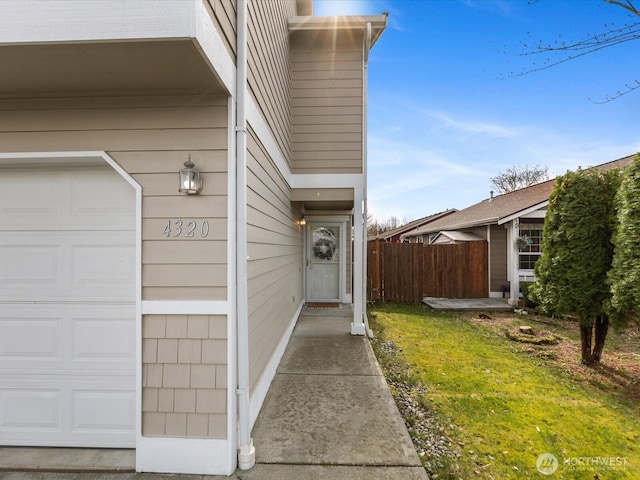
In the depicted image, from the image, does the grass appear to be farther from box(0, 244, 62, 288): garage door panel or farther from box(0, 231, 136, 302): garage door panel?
box(0, 244, 62, 288): garage door panel

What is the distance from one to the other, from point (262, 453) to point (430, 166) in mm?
19739

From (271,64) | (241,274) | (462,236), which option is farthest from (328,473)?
(462,236)

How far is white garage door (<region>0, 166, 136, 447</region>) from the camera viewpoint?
2332mm

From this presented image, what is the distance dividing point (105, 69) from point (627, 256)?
17.9 ft

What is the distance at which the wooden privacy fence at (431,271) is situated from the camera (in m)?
9.16

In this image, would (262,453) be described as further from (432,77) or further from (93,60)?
(432,77)

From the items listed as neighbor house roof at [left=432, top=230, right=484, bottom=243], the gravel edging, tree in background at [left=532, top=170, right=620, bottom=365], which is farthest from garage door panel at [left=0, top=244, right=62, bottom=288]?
neighbor house roof at [left=432, top=230, right=484, bottom=243]

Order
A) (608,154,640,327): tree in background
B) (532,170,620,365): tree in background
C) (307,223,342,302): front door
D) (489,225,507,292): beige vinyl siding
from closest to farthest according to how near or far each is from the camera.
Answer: (608,154,640,327): tree in background, (532,170,620,365): tree in background, (307,223,342,302): front door, (489,225,507,292): beige vinyl siding

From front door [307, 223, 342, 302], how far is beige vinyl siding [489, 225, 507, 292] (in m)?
4.84

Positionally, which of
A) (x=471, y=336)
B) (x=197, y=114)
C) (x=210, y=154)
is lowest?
(x=471, y=336)

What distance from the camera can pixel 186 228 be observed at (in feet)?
7.04

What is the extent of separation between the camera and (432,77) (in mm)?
8633

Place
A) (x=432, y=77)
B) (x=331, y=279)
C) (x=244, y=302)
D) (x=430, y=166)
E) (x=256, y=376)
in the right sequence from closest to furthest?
(x=244, y=302), (x=256, y=376), (x=331, y=279), (x=432, y=77), (x=430, y=166)

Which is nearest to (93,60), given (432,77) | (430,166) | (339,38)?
(339,38)
